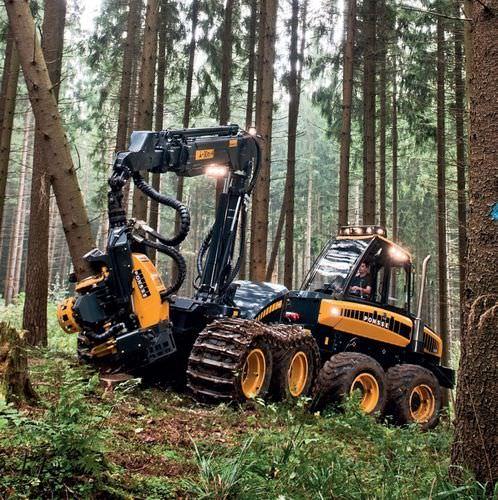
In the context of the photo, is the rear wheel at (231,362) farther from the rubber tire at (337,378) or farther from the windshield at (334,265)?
the windshield at (334,265)

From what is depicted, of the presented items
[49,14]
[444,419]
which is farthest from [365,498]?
[49,14]

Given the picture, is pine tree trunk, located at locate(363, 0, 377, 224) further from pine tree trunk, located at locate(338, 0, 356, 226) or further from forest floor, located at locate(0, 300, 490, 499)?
forest floor, located at locate(0, 300, 490, 499)

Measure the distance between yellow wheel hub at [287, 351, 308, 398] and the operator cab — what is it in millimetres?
1554

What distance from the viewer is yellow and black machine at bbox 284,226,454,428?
799cm

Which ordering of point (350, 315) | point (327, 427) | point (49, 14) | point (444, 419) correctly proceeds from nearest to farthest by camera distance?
point (327, 427) → point (350, 315) → point (49, 14) → point (444, 419)

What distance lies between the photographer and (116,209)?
6043 millimetres

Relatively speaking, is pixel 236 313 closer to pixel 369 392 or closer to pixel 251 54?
pixel 369 392

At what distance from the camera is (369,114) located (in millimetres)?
14680

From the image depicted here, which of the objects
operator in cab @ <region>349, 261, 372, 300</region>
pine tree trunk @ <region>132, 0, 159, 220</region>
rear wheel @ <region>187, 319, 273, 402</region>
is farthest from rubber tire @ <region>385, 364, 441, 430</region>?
pine tree trunk @ <region>132, 0, 159, 220</region>

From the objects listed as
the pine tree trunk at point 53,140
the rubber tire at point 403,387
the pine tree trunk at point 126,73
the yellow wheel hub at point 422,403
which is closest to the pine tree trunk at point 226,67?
the pine tree trunk at point 126,73

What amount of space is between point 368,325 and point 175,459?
18.1 feet

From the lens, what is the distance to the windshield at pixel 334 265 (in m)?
8.59

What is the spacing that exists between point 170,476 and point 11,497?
107 centimetres

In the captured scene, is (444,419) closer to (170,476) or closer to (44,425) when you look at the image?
(170,476)
